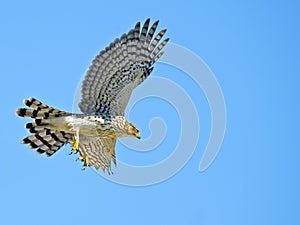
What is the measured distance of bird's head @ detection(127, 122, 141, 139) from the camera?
1310cm

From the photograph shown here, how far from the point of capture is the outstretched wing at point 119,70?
13062 mm

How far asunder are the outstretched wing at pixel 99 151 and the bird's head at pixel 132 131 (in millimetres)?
720

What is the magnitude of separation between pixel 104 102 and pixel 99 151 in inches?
49.5

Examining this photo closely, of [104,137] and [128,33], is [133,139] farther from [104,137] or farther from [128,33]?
[128,33]

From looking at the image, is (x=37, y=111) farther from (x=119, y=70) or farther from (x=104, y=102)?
(x=119, y=70)

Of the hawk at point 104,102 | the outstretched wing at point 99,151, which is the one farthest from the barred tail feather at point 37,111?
the outstretched wing at point 99,151

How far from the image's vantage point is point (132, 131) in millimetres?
13117

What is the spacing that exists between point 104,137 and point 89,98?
0.80 meters

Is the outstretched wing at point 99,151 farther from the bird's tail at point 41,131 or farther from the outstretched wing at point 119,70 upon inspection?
the outstretched wing at point 119,70

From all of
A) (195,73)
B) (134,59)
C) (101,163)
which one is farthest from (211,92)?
(101,163)

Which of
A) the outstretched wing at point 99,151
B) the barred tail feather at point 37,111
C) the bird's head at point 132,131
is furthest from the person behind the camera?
the outstretched wing at point 99,151

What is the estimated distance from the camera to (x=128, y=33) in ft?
44.0

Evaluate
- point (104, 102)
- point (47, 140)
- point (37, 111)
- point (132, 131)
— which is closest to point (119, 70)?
point (104, 102)

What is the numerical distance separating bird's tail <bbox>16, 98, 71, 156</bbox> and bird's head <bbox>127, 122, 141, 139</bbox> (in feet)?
3.57
